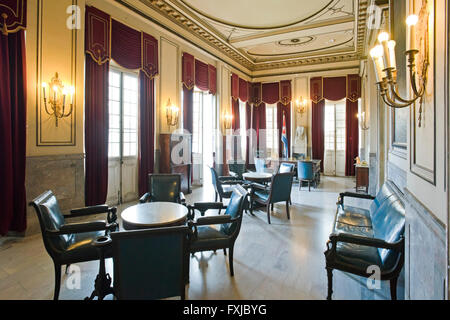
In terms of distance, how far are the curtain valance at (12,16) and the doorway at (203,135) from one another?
12.2ft

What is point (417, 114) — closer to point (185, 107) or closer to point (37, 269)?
point (37, 269)

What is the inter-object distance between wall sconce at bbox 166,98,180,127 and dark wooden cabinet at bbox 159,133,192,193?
311 mm

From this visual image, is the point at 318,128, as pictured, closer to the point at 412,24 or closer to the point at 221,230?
the point at 221,230

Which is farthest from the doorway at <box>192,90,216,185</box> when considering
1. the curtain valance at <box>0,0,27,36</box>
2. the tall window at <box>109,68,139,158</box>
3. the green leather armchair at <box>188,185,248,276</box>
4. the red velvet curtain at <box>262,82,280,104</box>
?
the green leather armchair at <box>188,185,248,276</box>

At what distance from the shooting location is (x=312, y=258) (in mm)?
2490

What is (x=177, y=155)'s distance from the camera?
200 inches

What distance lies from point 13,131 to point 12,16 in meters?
1.25

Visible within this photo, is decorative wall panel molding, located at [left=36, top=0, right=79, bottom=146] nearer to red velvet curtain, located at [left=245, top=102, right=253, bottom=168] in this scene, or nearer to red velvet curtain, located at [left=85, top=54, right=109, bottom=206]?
red velvet curtain, located at [left=85, top=54, right=109, bottom=206]

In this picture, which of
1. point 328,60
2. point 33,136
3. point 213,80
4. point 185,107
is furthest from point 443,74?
point 328,60

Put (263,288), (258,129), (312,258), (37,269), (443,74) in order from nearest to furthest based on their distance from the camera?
(443,74) < (263,288) < (37,269) < (312,258) < (258,129)

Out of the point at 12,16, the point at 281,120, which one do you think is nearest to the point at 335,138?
the point at 281,120

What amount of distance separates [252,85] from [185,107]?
4057 millimetres

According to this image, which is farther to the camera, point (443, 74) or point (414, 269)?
point (414, 269)

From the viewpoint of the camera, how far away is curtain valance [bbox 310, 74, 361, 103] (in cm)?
765
